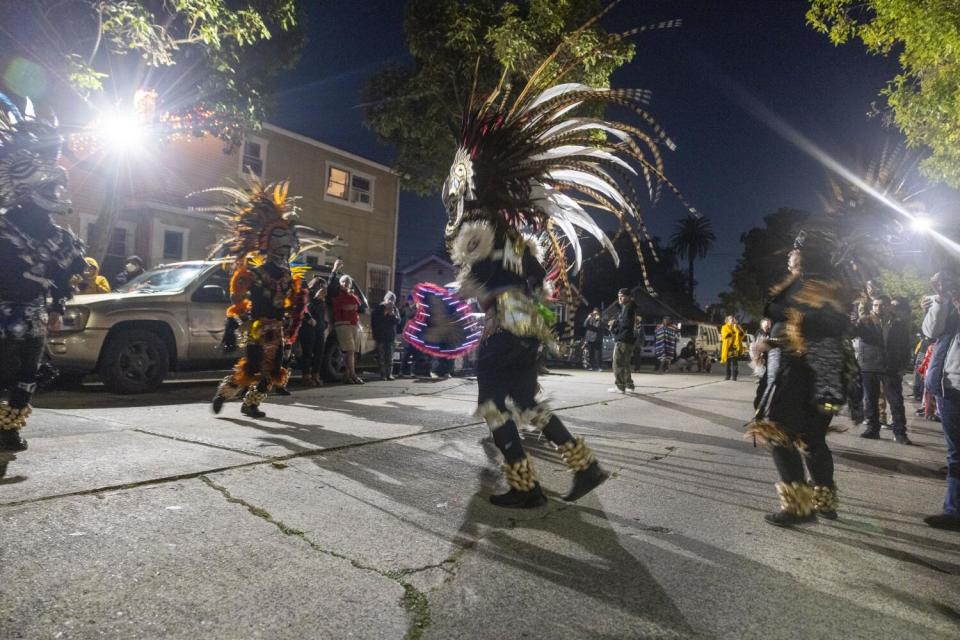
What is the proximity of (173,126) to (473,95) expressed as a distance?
1092 centimetres

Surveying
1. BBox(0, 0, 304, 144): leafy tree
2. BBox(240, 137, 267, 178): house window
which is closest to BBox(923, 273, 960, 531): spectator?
BBox(0, 0, 304, 144): leafy tree

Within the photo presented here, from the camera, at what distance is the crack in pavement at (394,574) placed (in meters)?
2.15

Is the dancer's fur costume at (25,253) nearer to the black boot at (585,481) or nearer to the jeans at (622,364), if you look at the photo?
the black boot at (585,481)

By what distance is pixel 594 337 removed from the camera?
63.6 ft

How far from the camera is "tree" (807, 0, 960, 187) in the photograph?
9016 millimetres

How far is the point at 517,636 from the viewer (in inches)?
82.8

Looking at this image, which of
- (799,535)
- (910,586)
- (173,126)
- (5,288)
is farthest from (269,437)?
(173,126)

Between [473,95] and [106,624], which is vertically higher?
[473,95]

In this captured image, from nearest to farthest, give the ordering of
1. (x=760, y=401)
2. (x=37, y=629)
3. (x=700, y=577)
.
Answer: (x=37, y=629), (x=700, y=577), (x=760, y=401)

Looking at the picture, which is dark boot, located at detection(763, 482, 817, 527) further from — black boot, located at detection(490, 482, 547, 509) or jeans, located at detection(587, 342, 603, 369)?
jeans, located at detection(587, 342, 603, 369)

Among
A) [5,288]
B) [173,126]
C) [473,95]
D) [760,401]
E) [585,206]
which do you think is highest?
[173,126]

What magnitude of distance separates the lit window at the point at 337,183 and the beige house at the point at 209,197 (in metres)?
0.04

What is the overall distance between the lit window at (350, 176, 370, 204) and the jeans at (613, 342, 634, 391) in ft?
48.0

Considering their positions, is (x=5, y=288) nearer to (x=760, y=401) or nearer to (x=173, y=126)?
(x=760, y=401)
